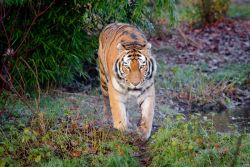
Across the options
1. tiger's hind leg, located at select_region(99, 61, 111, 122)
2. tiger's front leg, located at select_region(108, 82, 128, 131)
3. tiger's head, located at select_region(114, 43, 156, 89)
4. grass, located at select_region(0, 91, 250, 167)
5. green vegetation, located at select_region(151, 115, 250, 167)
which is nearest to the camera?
green vegetation, located at select_region(151, 115, 250, 167)

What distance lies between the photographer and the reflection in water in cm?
768

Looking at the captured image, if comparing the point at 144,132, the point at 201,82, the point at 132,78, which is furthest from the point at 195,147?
the point at 201,82

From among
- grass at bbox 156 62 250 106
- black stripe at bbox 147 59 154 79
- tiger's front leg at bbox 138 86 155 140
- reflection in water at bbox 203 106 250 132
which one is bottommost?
reflection in water at bbox 203 106 250 132

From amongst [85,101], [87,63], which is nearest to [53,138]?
[85,101]

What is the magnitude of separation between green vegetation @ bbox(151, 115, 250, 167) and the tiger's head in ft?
1.99

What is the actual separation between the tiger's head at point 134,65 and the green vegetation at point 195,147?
61cm

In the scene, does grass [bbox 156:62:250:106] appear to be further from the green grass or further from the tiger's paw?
the green grass

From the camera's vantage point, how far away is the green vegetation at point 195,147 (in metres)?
5.43

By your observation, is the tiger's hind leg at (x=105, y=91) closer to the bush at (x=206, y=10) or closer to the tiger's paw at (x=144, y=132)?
the tiger's paw at (x=144, y=132)

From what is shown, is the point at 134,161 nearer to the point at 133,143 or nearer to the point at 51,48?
the point at 133,143

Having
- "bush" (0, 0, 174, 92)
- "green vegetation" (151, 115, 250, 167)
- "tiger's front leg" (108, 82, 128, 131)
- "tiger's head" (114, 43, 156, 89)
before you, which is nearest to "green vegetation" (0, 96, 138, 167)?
"tiger's front leg" (108, 82, 128, 131)

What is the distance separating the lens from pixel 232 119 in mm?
8219

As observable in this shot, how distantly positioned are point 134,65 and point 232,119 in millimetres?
2446

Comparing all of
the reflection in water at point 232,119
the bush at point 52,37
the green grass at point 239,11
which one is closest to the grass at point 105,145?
the reflection in water at point 232,119
